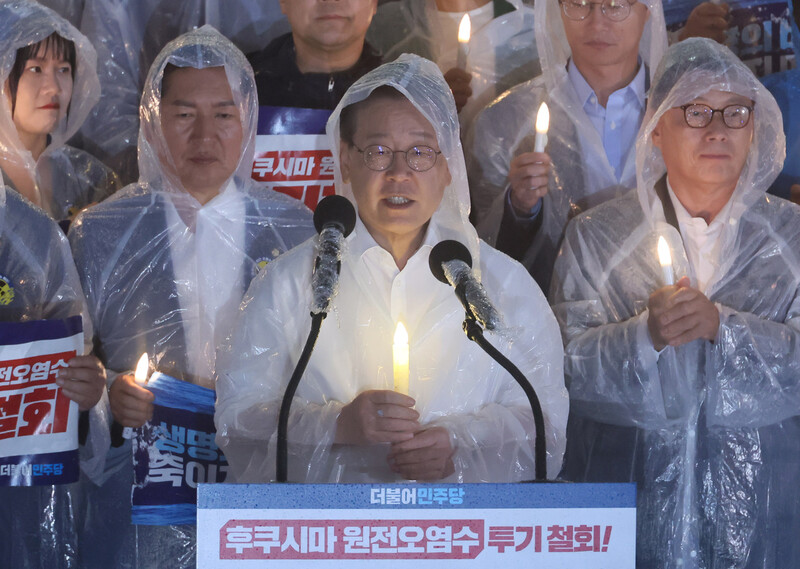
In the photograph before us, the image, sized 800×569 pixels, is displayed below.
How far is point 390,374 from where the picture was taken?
287cm

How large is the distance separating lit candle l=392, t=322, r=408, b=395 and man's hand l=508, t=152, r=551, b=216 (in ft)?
4.57

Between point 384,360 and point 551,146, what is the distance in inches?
53.3

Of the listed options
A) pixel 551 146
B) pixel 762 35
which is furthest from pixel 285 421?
pixel 762 35

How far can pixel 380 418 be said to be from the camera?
2.52 m

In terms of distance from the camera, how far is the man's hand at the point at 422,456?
257cm

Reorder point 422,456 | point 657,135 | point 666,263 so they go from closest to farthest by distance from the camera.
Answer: point 422,456 < point 666,263 < point 657,135

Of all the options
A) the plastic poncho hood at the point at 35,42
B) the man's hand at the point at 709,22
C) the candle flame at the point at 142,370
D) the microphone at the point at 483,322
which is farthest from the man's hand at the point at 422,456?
the man's hand at the point at 709,22

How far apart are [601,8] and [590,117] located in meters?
0.36

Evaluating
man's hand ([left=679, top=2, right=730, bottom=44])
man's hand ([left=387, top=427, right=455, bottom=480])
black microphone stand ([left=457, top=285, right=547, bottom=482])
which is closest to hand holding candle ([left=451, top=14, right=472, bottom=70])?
man's hand ([left=679, top=2, right=730, bottom=44])

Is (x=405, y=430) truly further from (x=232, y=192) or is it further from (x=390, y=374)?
(x=232, y=192)

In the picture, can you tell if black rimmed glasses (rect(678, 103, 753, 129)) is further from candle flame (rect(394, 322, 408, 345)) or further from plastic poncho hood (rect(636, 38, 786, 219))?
candle flame (rect(394, 322, 408, 345))

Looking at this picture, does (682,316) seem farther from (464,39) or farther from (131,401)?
(131,401)

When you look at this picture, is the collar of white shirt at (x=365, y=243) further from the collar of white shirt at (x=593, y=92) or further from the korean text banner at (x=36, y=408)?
A: the collar of white shirt at (x=593, y=92)

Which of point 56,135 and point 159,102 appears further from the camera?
point 56,135
